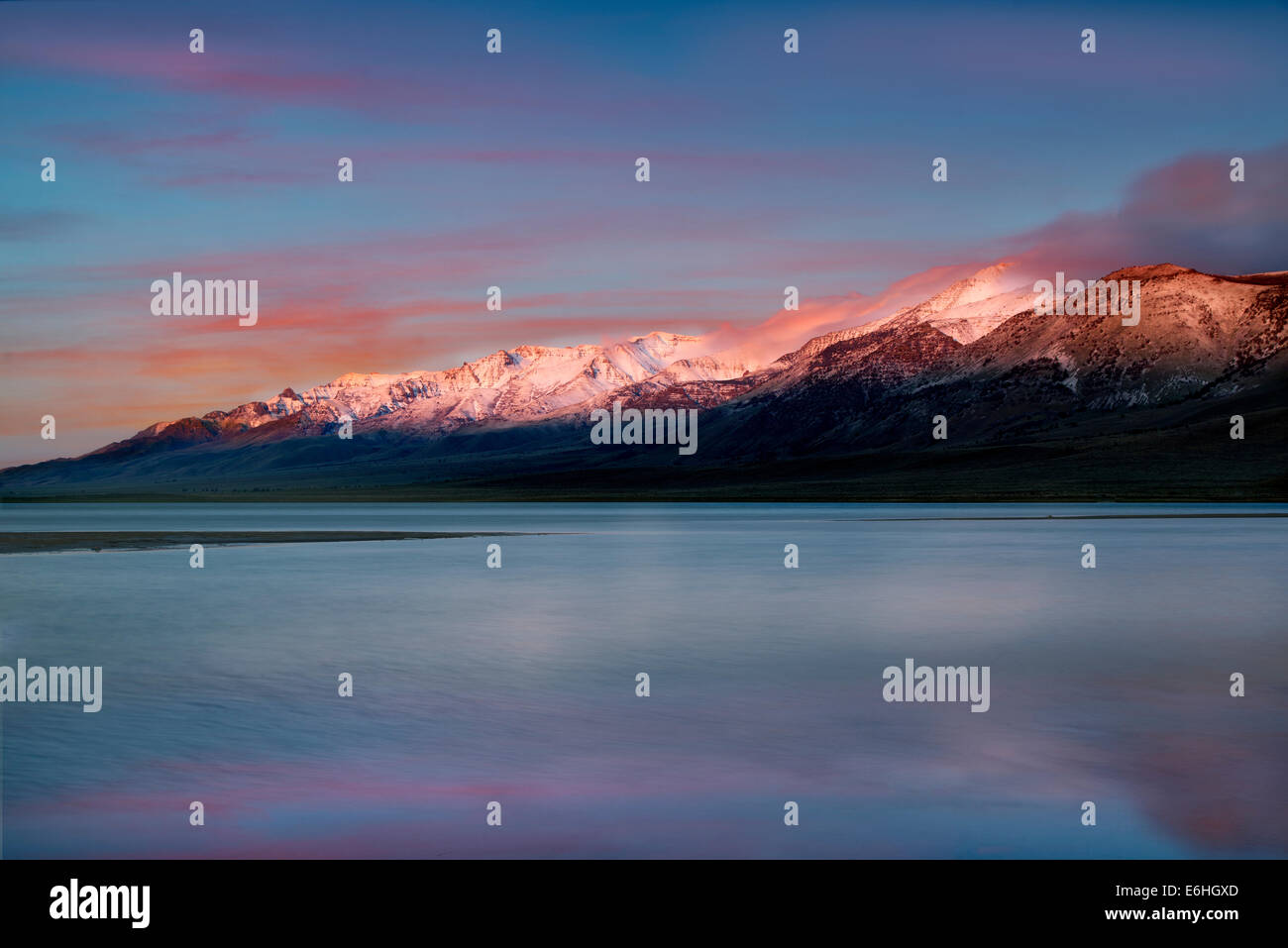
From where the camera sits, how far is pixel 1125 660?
21.8m

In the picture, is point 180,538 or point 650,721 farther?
point 180,538

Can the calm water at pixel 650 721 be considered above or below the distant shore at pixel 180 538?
below

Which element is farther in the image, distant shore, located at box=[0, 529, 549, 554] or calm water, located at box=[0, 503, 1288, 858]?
distant shore, located at box=[0, 529, 549, 554]

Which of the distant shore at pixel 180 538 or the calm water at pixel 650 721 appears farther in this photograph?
the distant shore at pixel 180 538

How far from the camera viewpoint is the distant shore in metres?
56.6

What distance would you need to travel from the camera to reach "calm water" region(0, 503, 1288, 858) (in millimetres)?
11930

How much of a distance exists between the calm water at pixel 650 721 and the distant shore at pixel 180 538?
20928 millimetres

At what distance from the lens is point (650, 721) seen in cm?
1689

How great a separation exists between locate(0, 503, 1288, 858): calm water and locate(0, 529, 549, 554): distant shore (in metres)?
20.9

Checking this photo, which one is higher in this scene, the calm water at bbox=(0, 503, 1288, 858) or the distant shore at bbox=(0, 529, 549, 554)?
the distant shore at bbox=(0, 529, 549, 554)

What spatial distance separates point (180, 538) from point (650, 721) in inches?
2044

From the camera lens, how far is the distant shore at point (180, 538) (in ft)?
186
